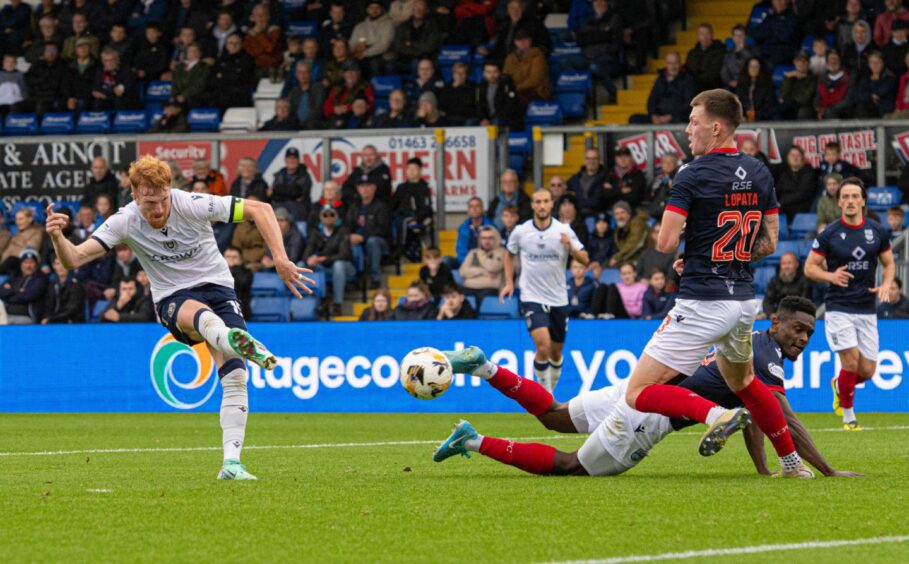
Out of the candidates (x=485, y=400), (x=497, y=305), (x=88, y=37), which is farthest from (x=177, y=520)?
(x=88, y=37)

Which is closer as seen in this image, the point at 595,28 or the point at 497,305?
the point at 497,305

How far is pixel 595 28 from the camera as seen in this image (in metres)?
25.7

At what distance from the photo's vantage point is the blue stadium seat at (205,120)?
27328 millimetres

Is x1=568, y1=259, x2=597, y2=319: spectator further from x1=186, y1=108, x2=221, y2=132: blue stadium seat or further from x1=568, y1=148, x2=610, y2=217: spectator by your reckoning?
x1=186, y1=108, x2=221, y2=132: blue stadium seat

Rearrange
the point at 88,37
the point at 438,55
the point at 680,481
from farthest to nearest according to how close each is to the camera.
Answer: the point at 88,37, the point at 438,55, the point at 680,481

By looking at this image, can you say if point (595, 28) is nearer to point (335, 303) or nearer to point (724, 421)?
point (335, 303)

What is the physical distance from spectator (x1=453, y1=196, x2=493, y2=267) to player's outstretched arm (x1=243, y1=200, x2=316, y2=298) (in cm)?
1305

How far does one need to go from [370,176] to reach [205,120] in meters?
4.91

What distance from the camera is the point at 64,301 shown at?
23312mm

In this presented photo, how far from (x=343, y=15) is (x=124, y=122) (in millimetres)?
4479

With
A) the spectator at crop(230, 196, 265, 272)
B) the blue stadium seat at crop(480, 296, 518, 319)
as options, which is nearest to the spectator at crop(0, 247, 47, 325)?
the spectator at crop(230, 196, 265, 272)

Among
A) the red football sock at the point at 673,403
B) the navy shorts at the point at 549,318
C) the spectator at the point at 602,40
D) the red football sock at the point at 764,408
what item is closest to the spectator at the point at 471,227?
the navy shorts at the point at 549,318

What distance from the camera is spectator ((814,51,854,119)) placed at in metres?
22.7

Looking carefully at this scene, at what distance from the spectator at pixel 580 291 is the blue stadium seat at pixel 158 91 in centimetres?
1047
